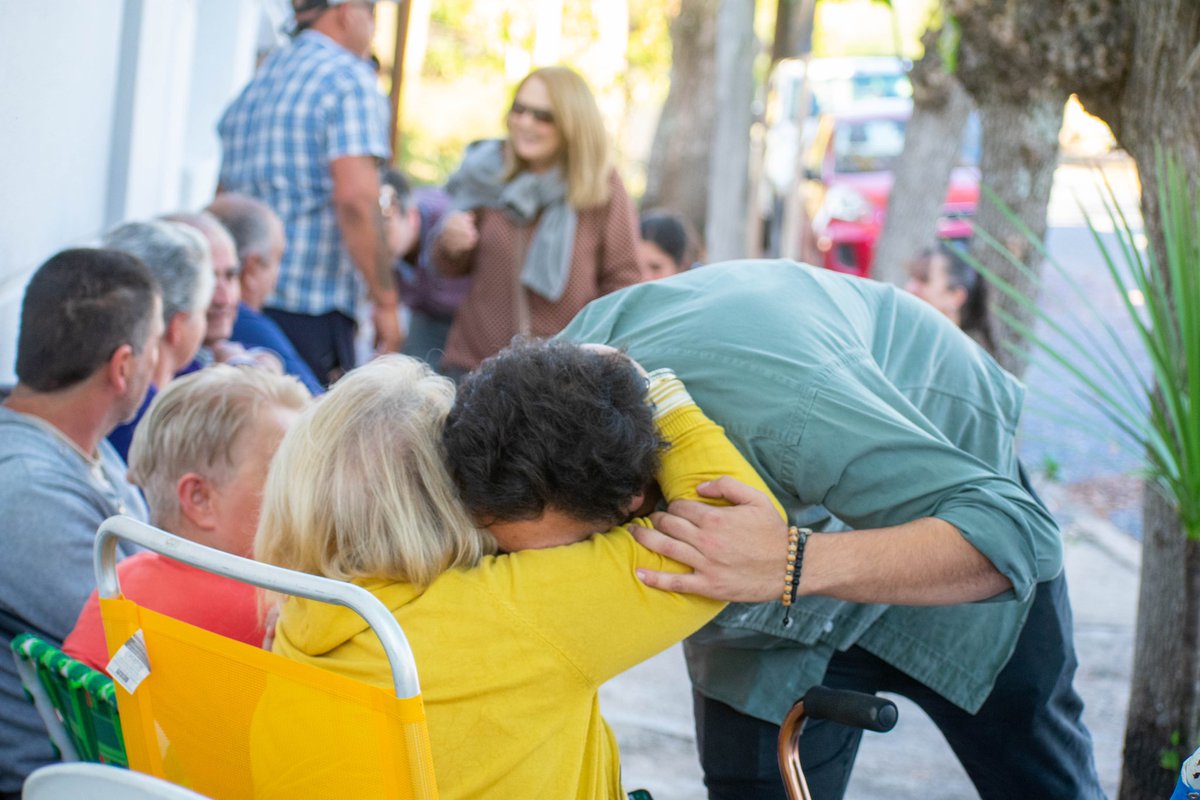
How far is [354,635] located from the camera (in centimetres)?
171

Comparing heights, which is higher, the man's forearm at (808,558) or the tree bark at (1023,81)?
the tree bark at (1023,81)

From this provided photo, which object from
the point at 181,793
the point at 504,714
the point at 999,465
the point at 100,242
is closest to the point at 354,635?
the point at 504,714

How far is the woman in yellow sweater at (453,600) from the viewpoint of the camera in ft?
5.60

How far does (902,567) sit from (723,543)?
283 millimetres

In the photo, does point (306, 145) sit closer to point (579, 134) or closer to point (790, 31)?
point (579, 134)

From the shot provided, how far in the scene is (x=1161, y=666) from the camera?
126 inches

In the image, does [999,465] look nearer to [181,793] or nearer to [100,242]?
[181,793]

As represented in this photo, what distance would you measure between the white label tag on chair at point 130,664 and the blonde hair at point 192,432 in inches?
28.1

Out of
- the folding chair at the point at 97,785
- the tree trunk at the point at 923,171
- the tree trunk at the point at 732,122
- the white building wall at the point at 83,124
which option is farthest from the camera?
the tree trunk at the point at 732,122

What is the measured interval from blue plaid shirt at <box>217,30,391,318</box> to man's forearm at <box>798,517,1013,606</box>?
3.28 meters

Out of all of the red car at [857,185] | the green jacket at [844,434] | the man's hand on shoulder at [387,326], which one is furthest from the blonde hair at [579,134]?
the red car at [857,185]

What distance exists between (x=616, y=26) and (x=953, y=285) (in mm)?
10386

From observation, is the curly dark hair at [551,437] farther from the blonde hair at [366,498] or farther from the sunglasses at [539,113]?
the sunglasses at [539,113]

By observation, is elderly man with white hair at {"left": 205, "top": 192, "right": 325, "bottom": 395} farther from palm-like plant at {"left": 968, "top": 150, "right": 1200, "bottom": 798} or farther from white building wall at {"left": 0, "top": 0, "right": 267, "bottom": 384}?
palm-like plant at {"left": 968, "top": 150, "right": 1200, "bottom": 798}
